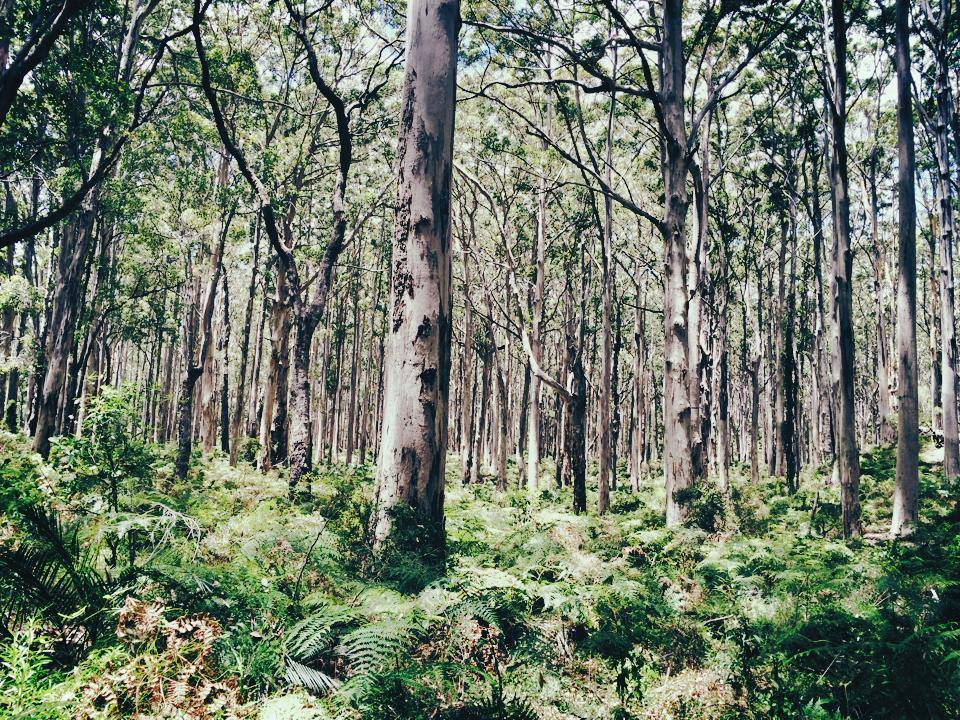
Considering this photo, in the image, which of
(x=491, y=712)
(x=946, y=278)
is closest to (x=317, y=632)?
(x=491, y=712)

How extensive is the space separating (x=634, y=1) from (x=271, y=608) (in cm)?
1298

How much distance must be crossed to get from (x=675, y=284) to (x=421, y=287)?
16.7ft

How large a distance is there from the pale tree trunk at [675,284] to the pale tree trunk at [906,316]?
13.9ft

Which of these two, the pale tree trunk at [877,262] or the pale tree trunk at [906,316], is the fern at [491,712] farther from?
the pale tree trunk at [877,262]

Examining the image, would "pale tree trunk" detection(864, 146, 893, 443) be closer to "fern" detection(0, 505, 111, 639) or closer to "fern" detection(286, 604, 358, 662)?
"fern" detection(286, 604, 358, 662)

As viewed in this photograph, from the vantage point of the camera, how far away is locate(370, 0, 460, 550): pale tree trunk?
4.60 meters

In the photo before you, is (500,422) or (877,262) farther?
(877,262)

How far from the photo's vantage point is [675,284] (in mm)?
8578

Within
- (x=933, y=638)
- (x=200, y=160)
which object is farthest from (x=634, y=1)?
(x=200, y=160)

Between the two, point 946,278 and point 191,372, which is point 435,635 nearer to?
point 191,372

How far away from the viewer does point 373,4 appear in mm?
15906

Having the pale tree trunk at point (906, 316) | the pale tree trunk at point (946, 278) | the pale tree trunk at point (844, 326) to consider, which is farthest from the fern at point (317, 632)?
the pale tree trunk at point (946, 278)

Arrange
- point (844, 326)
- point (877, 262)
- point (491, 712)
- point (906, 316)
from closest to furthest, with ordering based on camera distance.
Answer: point (491, 712)
point (844, 326)
point (906, 316)
point (877, 262)

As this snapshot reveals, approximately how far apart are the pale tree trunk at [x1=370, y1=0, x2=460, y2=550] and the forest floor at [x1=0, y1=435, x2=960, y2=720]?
23.3 inches
